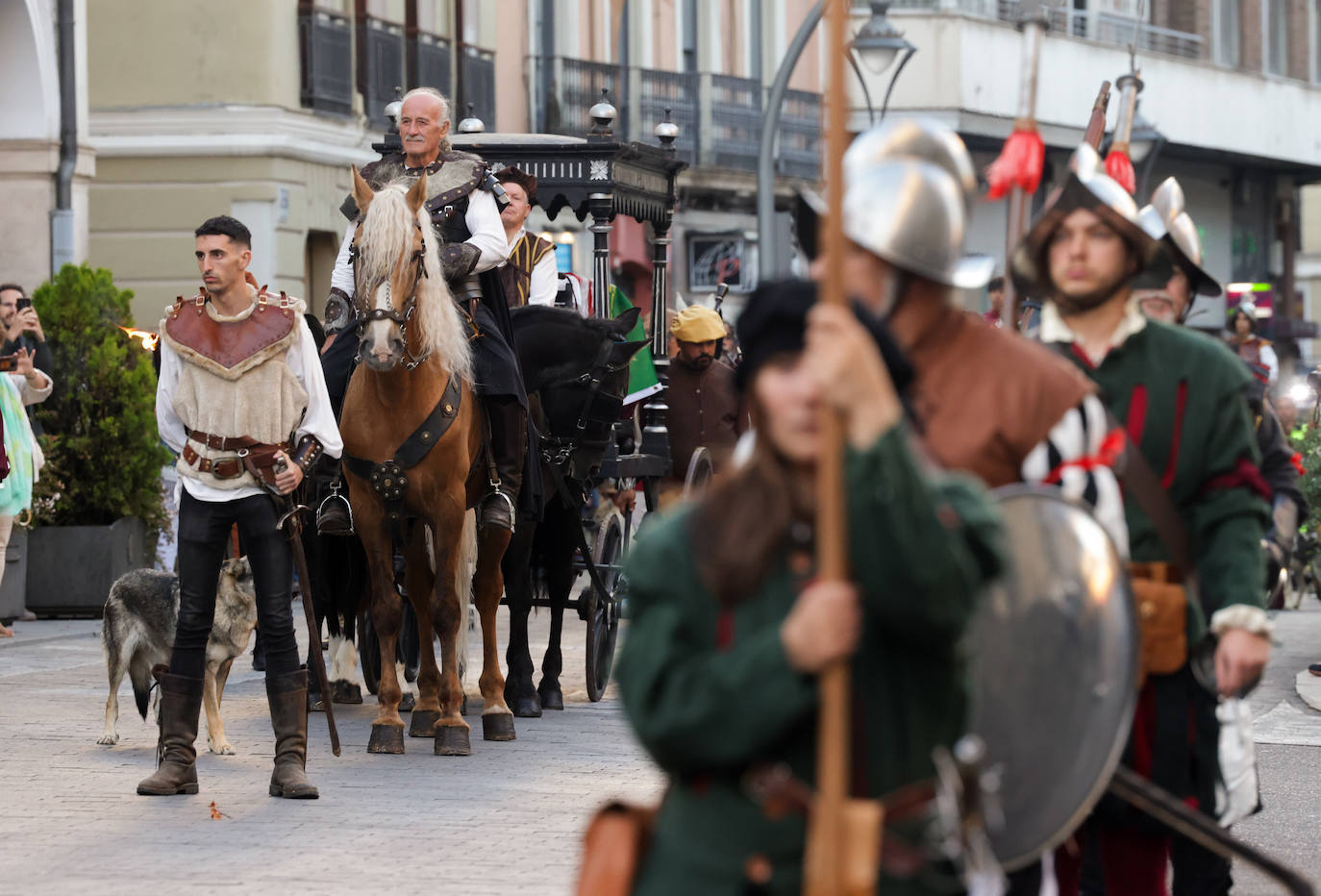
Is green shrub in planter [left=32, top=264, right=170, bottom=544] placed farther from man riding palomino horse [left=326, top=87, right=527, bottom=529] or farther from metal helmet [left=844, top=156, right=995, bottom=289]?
metal helmet [left=844, top=156, right=995, bottom=289]

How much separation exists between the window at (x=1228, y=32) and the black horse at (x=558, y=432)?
36.0 m

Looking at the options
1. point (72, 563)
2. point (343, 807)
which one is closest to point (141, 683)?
point (343, 807)

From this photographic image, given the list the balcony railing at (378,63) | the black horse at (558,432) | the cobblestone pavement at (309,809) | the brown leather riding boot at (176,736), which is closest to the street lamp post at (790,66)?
the black horse at (558,432)

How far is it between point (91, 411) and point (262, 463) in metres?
A: 8.24

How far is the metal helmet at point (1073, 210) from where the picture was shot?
5293 millimetres

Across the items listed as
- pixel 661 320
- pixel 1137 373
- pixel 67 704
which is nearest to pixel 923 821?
pixel 1137 373

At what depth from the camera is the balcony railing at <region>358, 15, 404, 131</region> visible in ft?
93.5

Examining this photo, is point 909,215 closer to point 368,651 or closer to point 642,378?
point 368,651

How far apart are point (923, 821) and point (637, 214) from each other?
1211cm

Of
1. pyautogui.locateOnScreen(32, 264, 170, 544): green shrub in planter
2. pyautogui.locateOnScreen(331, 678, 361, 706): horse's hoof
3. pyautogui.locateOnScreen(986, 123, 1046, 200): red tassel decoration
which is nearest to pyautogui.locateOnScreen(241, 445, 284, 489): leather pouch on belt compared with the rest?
pyautogui.locateOnScreen(331, 678, 361, 706): horse's hoof

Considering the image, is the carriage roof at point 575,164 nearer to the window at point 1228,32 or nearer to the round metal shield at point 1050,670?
the round metal shield at point 1050,670

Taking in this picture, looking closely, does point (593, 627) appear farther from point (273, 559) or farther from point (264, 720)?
point (273, 559)

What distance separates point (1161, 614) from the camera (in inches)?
202

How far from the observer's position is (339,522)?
10.9 metres
